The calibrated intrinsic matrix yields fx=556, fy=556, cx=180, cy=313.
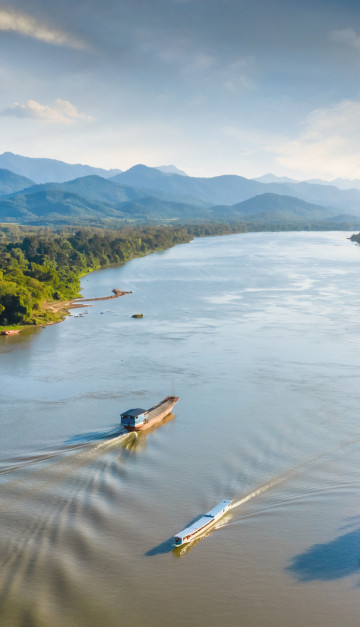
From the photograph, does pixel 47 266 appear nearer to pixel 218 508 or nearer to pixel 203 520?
pixel 218 508

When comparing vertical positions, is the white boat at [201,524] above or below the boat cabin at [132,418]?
below

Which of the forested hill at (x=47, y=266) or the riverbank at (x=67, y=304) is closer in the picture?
the forested hill at (x=47, y=266)

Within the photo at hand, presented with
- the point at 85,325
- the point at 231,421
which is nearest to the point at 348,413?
the point at 231,421

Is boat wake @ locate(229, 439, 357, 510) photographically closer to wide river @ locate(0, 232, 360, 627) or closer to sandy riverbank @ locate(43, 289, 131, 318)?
wide river @ locate(0, 232, 360, 627)

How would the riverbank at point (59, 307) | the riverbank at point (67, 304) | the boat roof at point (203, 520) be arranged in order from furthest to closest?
the riverbank at point (67, 304), the riverbank at point (59, 307), the boat roof at point (203, 520)

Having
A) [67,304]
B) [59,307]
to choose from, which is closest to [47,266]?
[67,304]

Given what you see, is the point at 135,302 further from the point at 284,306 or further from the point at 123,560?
the point at 123,560

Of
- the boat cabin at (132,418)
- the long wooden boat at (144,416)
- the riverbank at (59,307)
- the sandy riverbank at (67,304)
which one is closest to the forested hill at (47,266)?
the riverbank at (59,307)

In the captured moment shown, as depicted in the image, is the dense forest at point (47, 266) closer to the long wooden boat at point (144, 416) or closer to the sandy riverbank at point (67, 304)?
the sandy riverbank at point (67, 304)
